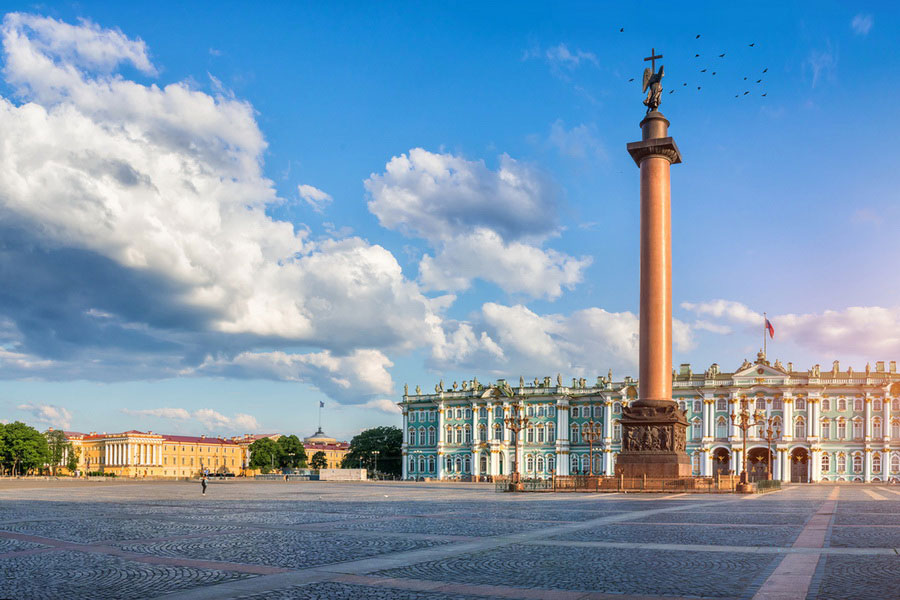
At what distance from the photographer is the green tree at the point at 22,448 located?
452 ft

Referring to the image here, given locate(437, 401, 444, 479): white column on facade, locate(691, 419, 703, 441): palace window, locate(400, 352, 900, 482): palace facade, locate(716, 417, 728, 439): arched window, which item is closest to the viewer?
locate(400, 352, 900, 482): palace facade

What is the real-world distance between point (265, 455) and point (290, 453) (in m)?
4.92

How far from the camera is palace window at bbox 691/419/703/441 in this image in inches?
4355

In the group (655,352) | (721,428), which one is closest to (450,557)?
(655,352)

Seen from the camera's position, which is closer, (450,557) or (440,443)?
(450,557)

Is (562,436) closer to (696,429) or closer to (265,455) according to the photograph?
(696,429)

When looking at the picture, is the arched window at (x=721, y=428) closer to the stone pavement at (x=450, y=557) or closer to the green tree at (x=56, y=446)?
the stone pavement at (x=450, y=557)

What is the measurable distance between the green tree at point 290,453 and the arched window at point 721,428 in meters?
77.8

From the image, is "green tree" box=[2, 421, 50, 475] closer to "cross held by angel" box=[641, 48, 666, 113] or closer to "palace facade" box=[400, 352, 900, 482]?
"palace facade" box=[400, 352, 900, 482]

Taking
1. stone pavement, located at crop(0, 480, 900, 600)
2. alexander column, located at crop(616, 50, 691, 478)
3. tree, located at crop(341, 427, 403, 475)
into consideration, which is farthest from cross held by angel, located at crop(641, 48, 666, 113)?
tree, located at crop(341, 427, 403, 475)

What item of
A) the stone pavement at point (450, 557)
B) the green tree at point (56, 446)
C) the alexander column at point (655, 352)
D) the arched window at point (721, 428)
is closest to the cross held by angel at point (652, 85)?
the alexander column at point (655, 352)

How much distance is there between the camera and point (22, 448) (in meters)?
138

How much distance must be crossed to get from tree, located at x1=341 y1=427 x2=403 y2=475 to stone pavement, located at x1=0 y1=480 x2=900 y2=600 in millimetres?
117254

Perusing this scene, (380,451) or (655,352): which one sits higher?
(655,352)
